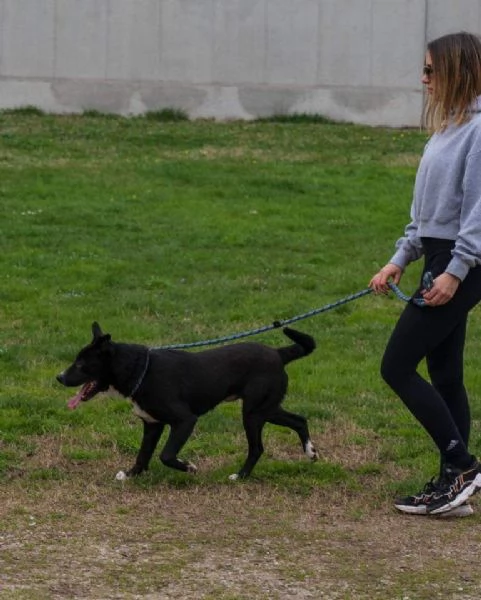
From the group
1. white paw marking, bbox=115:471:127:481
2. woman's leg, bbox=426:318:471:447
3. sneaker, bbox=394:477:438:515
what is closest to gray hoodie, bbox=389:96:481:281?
woman's leg, bbox=426:318:471:447

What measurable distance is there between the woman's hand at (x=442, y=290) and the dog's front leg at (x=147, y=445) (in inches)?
71.2

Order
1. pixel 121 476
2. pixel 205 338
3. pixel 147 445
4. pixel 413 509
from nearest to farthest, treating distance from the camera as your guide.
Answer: pixel 413 509, pixel 121 476, pixel 147 445, pixel 205 338

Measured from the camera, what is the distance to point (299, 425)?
22.9 feet

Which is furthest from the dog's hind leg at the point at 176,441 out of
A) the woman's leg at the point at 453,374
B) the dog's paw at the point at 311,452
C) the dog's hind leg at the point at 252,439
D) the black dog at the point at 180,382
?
the woman's leg at the point at 453,374

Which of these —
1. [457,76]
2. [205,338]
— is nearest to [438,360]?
[457,76]

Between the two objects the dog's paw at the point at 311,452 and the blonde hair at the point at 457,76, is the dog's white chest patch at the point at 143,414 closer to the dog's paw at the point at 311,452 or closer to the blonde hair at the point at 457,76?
the dog's paw at the point at 311,452

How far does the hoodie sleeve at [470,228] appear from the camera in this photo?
5.46 m

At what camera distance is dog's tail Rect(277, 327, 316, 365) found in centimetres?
683

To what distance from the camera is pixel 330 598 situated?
477cm

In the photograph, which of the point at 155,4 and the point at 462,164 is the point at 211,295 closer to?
the point at 462,164

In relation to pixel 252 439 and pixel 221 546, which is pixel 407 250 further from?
pixel 221 546

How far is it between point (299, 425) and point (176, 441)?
87cm

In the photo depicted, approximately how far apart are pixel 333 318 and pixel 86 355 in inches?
183

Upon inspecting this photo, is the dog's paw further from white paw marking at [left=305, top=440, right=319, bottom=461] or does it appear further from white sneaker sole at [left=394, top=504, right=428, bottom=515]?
white sneaker sole at [left=394, top=504, right=428, bottom=515]
